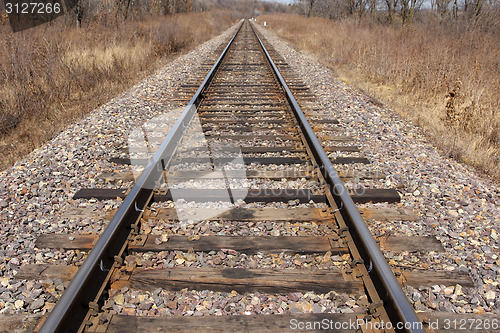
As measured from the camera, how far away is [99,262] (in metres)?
2.31

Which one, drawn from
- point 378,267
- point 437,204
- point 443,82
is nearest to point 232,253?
point 378,267

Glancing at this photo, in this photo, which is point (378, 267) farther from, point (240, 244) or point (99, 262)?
point (99, 262)

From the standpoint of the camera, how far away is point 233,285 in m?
2.30

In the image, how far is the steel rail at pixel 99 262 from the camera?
1883mm

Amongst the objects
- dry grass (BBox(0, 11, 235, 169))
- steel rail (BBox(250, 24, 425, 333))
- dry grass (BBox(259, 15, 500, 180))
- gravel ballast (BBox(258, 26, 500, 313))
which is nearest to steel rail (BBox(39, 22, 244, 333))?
steel rail (BBox(250, 24, 425, 333))

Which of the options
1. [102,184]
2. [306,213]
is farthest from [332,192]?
[102,184]

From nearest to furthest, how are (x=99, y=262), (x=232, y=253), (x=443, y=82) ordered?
(x=99, y=262) < (x=232, y=253) < (x=443, y=82)

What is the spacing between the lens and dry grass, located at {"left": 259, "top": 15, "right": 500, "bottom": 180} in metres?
5.22

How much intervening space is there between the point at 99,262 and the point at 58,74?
683 centimetres

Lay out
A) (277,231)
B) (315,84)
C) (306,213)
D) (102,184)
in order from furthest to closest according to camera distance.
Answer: (315,84) → (102,184) → (306,213) → (277,231)

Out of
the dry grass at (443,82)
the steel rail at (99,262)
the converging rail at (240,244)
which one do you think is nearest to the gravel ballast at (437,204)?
the converging rail at (240,244)

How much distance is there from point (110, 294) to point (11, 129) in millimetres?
4590

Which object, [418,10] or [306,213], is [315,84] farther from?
[418,10]

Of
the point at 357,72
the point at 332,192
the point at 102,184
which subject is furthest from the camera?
the point at 357,72
